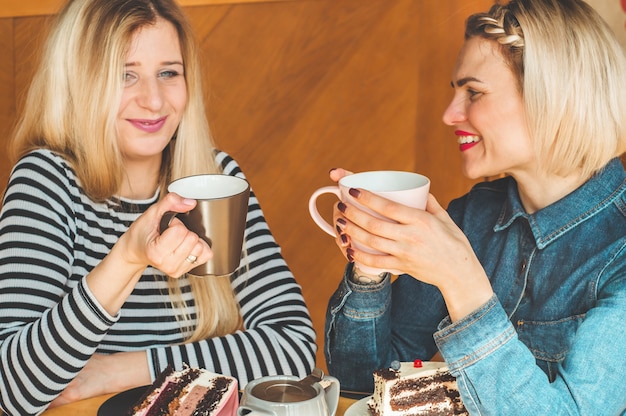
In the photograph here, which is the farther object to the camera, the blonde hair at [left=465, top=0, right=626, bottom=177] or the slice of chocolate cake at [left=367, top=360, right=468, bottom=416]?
the blonde hair at [left=465, top=0, right=626, bottom=177]

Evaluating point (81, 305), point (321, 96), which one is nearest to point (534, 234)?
point (81, 305)

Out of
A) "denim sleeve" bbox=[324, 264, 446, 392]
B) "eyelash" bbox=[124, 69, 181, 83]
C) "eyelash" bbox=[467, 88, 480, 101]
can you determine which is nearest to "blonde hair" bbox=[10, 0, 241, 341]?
"eyelash" bbox=[124, 69, 181, 83]

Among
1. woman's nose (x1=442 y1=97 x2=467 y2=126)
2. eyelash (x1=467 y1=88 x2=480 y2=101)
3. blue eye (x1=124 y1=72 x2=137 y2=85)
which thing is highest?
blue eye (x1=124 y1=72 x2=137 y2=85)

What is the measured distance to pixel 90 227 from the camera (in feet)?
5.54

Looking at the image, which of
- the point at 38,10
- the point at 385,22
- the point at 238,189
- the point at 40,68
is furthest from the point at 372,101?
the point at 238,189

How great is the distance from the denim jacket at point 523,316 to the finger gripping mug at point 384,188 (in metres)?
0.18

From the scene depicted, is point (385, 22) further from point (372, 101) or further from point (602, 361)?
point (602, 361)

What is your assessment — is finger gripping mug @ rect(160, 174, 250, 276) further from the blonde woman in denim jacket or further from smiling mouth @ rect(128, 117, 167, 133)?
smiling mouth @ rect(128, 117, 167, 133)

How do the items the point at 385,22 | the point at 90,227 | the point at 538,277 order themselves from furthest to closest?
the point at 385,22
the point at 90,227
the point at 538,277

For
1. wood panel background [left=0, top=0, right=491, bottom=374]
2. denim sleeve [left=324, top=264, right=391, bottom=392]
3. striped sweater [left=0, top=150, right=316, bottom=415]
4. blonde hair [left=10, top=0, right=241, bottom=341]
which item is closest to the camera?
striped sweater [left=0, top=150, right=316, bottom=415]

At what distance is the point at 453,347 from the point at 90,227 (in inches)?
34.3

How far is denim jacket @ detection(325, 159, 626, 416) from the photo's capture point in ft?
3.72

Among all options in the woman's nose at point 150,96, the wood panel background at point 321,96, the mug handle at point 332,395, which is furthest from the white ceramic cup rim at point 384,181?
the wood panel background at point 321,96

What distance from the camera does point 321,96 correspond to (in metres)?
2.86
